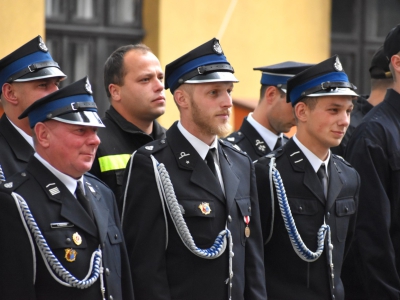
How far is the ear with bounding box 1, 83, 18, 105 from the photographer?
5.11 meters

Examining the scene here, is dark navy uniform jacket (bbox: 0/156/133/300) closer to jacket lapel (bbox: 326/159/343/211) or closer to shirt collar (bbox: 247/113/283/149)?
jacket lapel (bbox: 326/159/343/211)

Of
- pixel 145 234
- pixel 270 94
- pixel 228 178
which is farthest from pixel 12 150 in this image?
pixel 270 94

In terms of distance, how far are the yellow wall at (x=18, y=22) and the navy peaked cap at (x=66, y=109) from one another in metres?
4.39

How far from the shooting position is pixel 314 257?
16.5 feet

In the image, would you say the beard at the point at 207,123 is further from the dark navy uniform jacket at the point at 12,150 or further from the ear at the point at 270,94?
the ear at the point at 270,94

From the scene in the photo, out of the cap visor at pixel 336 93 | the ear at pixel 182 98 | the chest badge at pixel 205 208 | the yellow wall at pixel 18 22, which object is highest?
the yellow wall at pixel 18 22

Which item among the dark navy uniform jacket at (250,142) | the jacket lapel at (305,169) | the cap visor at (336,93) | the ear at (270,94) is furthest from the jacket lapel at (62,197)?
the ear at (270,94)

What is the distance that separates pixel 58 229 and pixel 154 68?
1.82m

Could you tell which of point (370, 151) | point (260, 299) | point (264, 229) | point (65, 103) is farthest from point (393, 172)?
point (65, 103)

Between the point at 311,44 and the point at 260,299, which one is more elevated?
the point at 311,44

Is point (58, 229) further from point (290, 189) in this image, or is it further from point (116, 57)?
point (116, 57)

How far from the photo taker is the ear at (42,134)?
432cm

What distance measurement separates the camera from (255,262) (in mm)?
4832

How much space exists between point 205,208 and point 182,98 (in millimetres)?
622
